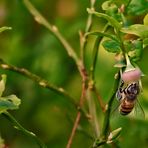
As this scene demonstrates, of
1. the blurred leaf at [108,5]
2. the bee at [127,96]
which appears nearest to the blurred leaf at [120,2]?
the blurred leaf at [108,5]

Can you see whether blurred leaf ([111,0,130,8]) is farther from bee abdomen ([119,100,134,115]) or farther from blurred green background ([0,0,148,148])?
blurred green background ([0,0,148,148])

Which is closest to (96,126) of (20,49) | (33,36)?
(20,49)

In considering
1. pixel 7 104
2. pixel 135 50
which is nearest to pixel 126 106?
pixel 135 50

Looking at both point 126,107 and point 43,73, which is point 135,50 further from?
point 43,73

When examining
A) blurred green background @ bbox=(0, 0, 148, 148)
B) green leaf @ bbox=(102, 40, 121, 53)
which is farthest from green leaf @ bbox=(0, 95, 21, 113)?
blurred green background @ bbox=(0, 0, 148, 148)

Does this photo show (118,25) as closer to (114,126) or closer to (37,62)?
(114,126)

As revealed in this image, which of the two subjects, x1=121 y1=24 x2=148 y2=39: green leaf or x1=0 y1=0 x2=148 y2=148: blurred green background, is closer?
x1=121 y1=24 x2=148 y2=39: green leaf
